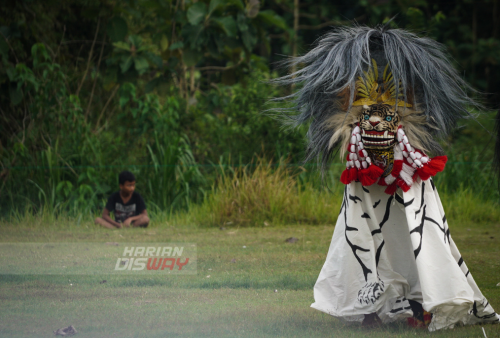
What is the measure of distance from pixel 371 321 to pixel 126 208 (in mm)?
4567

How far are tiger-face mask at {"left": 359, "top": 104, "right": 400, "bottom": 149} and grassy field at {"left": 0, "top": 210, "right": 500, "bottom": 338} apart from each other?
107 centimetres

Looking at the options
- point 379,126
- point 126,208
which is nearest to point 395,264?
point 379,126

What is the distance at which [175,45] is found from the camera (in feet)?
29.6

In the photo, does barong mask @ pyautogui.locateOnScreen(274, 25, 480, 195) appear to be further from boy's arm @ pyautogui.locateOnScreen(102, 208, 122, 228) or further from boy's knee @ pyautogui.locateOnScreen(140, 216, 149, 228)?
boy's arm @ pyautogui.locateOnScreen(102, 208, 122, 228)

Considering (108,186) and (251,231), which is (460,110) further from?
(108,186)

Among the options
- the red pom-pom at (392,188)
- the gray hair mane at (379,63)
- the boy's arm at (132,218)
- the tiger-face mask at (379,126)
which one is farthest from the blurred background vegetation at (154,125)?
the red pom-pom at (392,188)

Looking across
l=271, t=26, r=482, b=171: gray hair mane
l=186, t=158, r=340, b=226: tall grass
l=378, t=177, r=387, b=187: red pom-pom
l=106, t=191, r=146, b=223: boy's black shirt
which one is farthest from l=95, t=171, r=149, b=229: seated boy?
l=378, t=177, r=387, b=187: red pom-pom

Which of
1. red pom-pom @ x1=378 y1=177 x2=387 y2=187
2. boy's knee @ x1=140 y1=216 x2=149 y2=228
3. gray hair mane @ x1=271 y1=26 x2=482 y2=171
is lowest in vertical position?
boy's knee @ x1=140 y1=216 x2=149 y2=228

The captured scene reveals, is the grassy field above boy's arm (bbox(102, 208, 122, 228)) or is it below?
above

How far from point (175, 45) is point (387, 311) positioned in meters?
6.60

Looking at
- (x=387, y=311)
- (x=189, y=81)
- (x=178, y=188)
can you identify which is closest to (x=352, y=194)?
(x=387, y=311)

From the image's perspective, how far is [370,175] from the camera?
338 centimetres

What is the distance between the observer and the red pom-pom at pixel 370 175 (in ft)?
11.0

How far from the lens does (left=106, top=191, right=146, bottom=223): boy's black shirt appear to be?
727 centimetres
